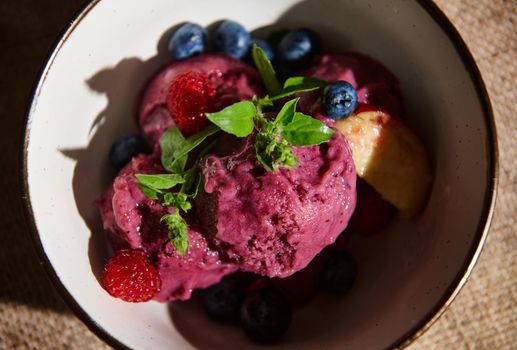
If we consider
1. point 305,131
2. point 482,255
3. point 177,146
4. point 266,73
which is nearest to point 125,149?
point 177,146

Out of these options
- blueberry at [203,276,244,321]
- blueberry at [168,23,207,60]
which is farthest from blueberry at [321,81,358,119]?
blueberry at [203,276,244,321]

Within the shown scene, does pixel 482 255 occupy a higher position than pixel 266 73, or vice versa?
pixel 266 73

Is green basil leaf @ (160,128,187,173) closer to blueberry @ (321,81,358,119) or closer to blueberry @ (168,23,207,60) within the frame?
blueberry @ (168,23,207,60)

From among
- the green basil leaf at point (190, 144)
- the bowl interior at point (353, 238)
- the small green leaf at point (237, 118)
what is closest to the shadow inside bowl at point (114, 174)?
the bowl interior at point (353, 238)

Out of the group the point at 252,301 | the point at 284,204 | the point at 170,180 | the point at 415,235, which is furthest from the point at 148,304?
the point at 415,235

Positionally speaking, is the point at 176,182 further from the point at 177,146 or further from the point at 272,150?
the point at 272,150
